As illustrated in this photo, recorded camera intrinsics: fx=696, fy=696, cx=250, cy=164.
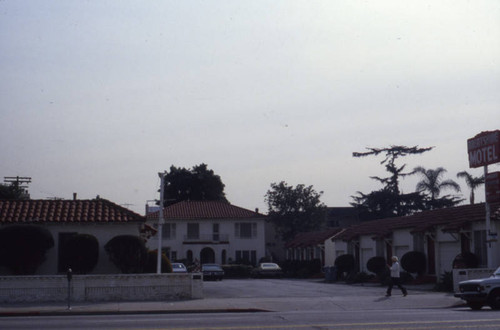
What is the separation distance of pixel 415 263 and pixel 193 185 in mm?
53576

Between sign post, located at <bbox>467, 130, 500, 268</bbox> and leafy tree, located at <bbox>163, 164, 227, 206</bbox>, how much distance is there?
61115 millimetres

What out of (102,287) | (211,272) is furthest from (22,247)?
(211,272)

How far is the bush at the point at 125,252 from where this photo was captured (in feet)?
95.5

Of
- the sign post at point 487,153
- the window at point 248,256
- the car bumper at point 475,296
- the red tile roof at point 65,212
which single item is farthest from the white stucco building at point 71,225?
the window at point 248,256

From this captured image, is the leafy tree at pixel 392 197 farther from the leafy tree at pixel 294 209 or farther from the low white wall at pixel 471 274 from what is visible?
the low white wall at pixel 471 274

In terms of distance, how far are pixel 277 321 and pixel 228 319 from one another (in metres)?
1.43

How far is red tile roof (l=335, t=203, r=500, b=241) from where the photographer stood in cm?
3240

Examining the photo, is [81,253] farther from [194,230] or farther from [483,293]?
[194,230]

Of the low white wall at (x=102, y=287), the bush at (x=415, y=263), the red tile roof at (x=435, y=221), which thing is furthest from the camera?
the bush at (x=415, y=263)

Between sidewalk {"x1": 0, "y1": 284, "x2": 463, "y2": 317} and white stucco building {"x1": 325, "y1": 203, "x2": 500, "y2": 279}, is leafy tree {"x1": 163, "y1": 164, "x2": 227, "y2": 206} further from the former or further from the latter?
sidewalk {"x1": 0, "y1": 284, "x2": 463, "y2": 317}

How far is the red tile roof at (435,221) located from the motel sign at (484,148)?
117 inches

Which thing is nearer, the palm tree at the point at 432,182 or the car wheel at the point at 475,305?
the car wheel at the point at 475,305

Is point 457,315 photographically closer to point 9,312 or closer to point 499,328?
point 499,328

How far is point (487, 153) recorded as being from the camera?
2798cm
